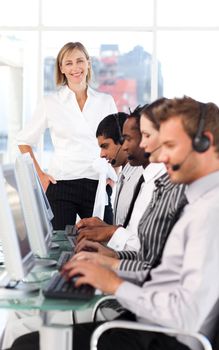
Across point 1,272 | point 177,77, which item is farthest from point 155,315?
point 177,77

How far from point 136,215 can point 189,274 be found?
1094mm

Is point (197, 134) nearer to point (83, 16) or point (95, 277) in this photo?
point (95, 277)

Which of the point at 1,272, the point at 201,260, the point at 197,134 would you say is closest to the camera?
the point at 201,260

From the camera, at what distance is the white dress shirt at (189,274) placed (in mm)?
1899

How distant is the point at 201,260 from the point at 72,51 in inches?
96.3

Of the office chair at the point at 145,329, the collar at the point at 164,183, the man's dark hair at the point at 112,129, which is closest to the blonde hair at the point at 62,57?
the man's dark hair at the point at 112,129

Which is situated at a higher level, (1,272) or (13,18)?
(13,18)

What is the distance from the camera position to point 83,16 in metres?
7.45

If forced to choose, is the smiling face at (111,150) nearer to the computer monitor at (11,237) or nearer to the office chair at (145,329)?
the computer monitor at (11,237)

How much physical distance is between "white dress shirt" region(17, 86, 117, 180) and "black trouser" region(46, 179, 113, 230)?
86 mm

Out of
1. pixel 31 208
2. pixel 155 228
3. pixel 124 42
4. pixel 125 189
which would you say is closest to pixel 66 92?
pixel 125 189

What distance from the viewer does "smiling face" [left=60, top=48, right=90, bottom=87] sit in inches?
162

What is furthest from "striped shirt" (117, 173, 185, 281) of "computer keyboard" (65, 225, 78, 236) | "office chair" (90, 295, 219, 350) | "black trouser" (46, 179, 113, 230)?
"black trouser" (46, 179, 113, 230)

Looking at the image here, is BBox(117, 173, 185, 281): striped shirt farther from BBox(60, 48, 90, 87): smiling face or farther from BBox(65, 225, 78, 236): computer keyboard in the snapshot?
BBox(60, 48, 90, 87): smiling face
